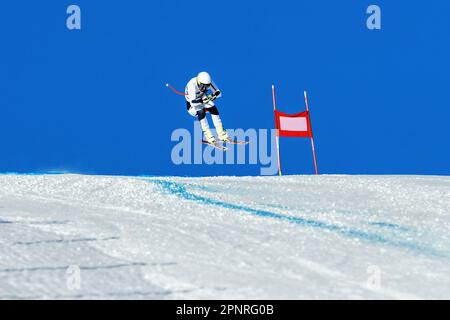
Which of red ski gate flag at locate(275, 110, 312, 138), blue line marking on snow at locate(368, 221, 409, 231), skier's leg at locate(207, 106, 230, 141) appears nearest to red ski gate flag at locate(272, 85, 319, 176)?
red ski gate flag at locate(275, 110, 312, 138)

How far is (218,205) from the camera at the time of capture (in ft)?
29.1

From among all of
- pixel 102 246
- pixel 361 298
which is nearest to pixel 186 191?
pixel 102 246

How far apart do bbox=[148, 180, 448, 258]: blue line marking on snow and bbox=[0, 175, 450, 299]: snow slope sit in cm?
1

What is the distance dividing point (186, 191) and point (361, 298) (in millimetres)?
4558

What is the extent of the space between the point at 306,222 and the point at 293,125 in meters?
6.44

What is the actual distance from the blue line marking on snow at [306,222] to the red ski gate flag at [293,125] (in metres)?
4.56

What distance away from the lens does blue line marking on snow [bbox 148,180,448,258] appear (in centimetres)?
727

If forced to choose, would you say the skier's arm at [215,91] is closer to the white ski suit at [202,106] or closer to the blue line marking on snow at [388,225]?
the white ski suit at [202,106]

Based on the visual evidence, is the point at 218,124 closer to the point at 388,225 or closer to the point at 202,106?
the point at 202,106

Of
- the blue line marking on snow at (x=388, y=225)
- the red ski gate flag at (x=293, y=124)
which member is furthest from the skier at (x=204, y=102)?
the blue line marking on snow at (x=388, y=225)

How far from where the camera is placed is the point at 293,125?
1437 centimetres

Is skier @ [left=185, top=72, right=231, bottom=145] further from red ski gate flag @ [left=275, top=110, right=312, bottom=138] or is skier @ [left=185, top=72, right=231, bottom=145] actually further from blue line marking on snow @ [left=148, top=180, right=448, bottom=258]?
blue line marking on snow @ [left=148, top=180, right=448, bottom=258]

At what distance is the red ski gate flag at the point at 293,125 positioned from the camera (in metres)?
14.3
